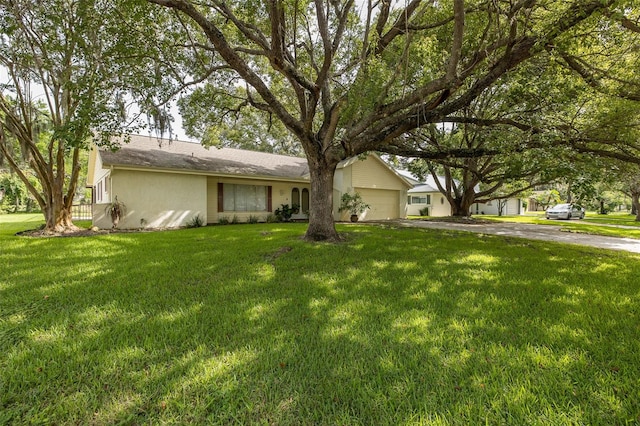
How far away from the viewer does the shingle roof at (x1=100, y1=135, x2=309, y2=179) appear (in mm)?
11788

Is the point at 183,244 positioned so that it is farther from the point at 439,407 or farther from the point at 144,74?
the point at 439,407

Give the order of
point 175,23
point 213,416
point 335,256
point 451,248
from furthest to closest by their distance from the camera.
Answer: point 175,23 < point 451,248 < point 335,256 < point 213,416

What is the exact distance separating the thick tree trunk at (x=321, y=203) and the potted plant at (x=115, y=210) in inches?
314

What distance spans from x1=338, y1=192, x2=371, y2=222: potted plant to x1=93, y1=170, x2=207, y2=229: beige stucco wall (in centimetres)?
733

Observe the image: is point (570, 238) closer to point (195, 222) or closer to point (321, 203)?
point (321, 203)

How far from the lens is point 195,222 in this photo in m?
13.0

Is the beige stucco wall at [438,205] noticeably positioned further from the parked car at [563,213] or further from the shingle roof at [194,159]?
the shingle roof at [194,159]

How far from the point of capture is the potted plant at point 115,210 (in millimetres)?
11119

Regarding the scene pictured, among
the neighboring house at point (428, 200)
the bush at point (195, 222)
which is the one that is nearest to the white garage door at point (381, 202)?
the neighboring house at point (428, 200)

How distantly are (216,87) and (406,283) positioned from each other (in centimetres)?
962

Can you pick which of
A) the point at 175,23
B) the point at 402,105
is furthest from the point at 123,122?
the point at 402,105

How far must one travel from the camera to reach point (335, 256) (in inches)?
253

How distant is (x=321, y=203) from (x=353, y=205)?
27.1 ft

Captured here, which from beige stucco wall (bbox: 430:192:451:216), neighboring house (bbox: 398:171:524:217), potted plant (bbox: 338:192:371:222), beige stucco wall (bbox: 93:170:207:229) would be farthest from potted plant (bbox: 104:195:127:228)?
beige stucco wall (bbox: 430:192:451:216)
